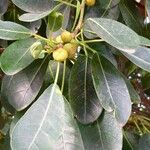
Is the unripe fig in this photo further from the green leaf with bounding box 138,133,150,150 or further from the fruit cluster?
the green leaf with bounding box 138,133,150,150

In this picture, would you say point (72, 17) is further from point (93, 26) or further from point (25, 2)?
point (93, 26)

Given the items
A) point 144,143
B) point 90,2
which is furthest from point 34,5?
point 144,143

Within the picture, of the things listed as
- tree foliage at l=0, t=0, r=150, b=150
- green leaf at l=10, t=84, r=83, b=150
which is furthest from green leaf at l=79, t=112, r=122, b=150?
green leaf at l=10, t=84, r=83, b=150

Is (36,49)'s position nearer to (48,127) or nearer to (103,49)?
(48,127)

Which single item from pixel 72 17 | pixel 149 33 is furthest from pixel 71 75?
pixel 149 33

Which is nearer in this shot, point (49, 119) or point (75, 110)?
point (49, 119)

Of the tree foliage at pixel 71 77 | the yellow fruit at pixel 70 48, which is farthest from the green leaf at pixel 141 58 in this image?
the yellow fruit at pixel 70 48
